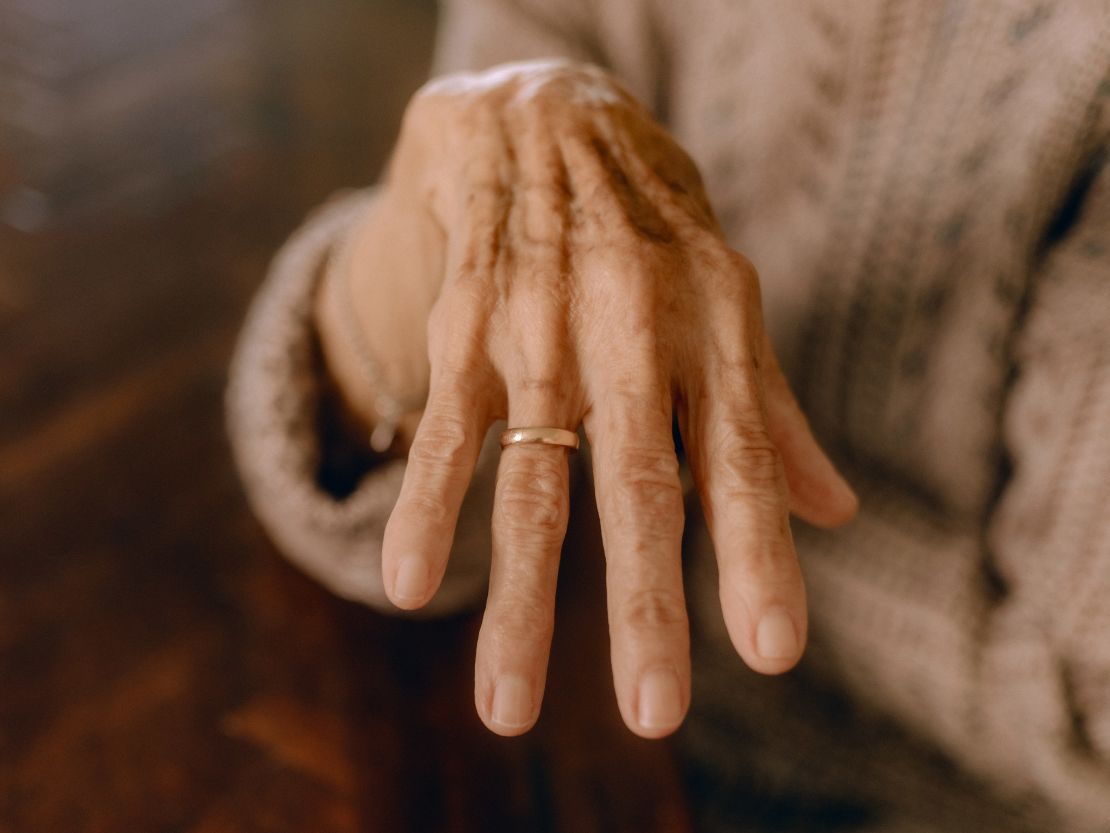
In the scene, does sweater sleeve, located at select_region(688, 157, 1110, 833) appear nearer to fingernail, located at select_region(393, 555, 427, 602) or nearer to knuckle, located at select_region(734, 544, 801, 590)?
knuckle, located at select_region(734, 544, 801, 590)

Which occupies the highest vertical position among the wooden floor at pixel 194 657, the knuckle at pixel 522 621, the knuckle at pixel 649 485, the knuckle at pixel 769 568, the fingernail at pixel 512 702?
the knuckle at pixel 649 485

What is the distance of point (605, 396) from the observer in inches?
16.3

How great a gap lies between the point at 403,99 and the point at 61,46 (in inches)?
23.5

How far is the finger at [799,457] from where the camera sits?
47 centimetres

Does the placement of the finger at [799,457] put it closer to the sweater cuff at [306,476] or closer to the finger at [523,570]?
the finger at [523,570]

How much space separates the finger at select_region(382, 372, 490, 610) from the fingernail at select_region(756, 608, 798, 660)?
0.50 ft

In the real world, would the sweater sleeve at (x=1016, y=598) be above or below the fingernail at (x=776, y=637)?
below

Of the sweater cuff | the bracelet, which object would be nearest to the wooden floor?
the sweater cuff

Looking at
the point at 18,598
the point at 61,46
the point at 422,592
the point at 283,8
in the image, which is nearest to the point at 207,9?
the point at 283,8

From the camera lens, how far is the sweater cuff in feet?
1.96

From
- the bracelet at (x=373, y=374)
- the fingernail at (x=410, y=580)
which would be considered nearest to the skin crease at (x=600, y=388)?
the fingernail at (x=410, y=580)

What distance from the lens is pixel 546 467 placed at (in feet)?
1.31

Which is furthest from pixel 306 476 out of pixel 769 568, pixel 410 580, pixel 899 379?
pixel 899 379

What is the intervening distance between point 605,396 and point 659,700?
0.16 m
